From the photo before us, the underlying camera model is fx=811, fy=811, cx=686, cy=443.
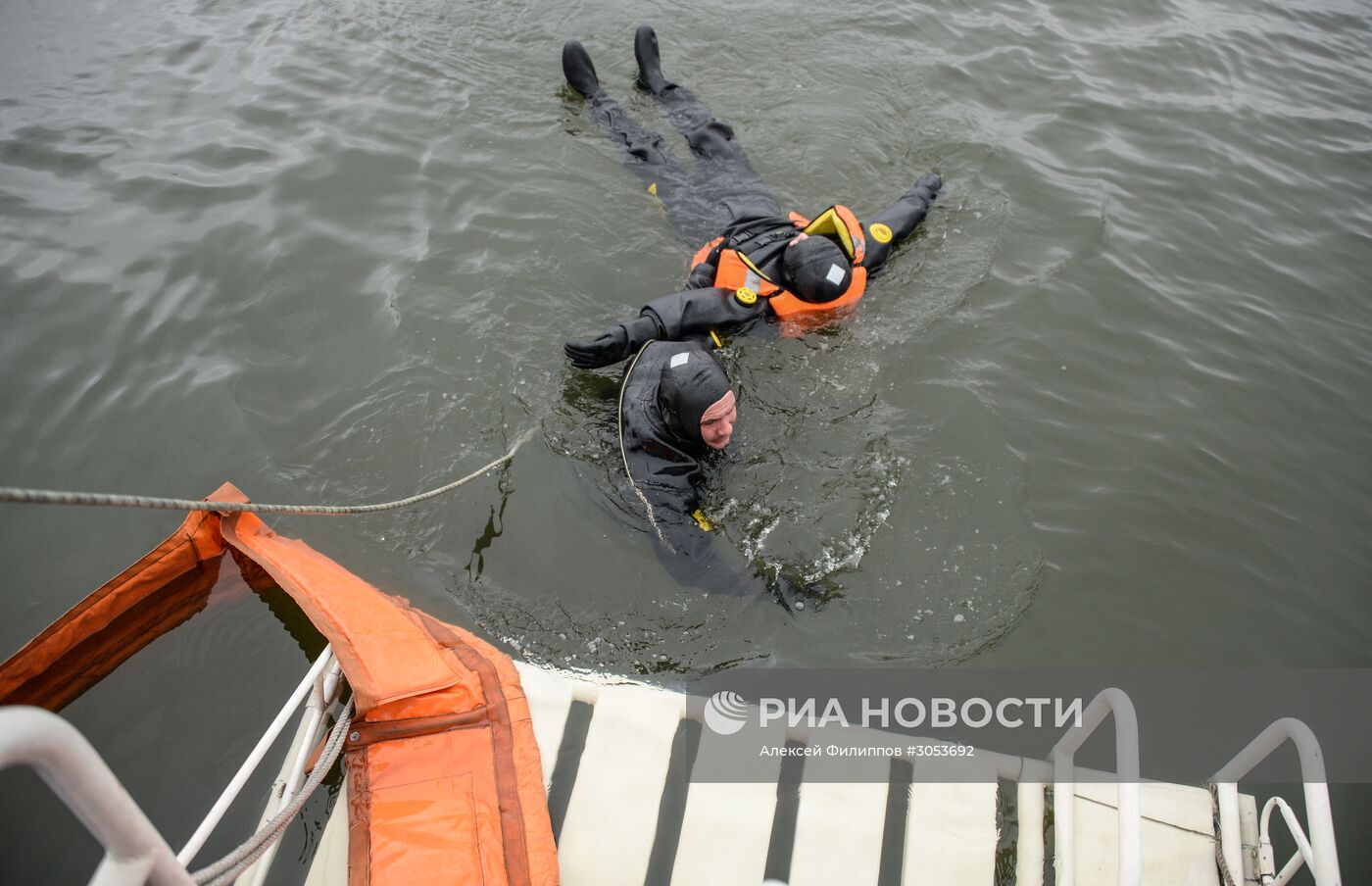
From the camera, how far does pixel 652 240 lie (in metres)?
5.74

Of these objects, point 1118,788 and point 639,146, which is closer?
point 1118,788

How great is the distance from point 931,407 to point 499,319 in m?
2.74

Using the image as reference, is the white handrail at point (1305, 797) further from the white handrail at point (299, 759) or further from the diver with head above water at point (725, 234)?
the diver with head above water at point (725, 234)

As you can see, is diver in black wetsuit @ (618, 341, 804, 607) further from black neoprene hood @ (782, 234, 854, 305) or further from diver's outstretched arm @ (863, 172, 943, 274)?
diver's outstretched arm @ (863, 172, 943, 274)

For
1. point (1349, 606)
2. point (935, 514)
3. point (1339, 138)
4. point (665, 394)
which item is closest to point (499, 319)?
point (665, 394)

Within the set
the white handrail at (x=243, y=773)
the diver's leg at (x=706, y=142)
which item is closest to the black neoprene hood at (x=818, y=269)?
the diver's leg at (x=706, y=142)

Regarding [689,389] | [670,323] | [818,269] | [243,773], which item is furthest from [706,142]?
[243,773]

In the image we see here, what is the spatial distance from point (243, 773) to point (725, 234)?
13.7 feet

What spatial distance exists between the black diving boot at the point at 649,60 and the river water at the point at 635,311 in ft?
0.74

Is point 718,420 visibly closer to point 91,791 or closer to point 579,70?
point 91,791

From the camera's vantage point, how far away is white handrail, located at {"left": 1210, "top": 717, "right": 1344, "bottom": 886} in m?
2.15

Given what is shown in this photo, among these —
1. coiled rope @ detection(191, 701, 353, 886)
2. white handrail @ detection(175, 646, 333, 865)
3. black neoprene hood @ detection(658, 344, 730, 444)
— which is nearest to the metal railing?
coiled rope @ detection(191, 701, 353, 886)

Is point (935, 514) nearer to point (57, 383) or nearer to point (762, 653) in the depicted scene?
point (762, 653)

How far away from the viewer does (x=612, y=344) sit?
4492 mm
